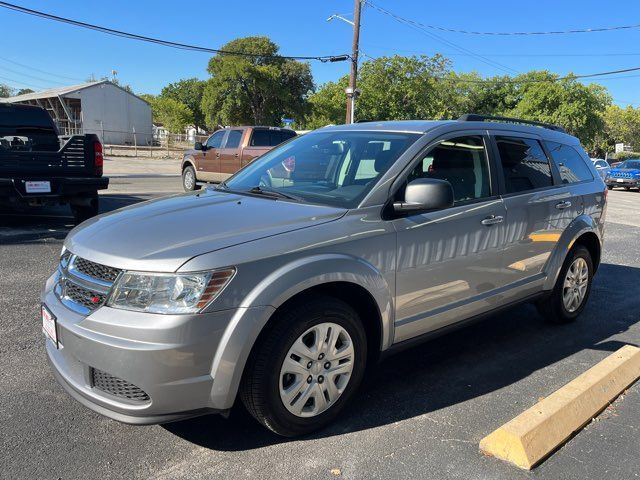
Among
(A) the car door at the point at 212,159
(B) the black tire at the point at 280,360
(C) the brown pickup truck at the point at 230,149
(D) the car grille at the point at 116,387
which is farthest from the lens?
(A) the car door at the point at 212,159

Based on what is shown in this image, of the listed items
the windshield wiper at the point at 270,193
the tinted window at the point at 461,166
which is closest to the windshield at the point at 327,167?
the windshield wiper at the point at 270,193

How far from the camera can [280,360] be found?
2656 mm

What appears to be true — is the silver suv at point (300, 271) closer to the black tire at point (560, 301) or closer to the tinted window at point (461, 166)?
the tinted window at point (461, 166)

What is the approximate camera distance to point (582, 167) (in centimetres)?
507

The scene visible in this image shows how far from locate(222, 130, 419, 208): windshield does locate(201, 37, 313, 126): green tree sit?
4164 centimetres

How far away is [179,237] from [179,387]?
0.71m

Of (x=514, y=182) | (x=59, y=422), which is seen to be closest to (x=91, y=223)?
(x=59, y=422)

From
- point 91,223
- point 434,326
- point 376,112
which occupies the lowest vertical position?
point 434,326

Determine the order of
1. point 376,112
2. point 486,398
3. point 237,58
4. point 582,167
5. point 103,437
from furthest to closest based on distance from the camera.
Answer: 1. point 237,58
2. point 376,112
3. point 582,167
4. point 486,398
5. point 103,437

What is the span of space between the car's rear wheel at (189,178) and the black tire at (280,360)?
533 inches

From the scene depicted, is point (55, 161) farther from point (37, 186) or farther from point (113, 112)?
point (113, 112)

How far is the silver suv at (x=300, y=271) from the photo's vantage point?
2.44m

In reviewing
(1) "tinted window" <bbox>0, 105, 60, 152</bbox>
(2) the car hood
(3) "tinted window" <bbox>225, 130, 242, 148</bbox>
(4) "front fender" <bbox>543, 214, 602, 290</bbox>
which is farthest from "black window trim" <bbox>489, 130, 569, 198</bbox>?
(3) "tinted window" <bbox>225, 130, 242, 148</bbox>

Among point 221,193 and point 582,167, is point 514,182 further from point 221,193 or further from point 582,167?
point 221,193
